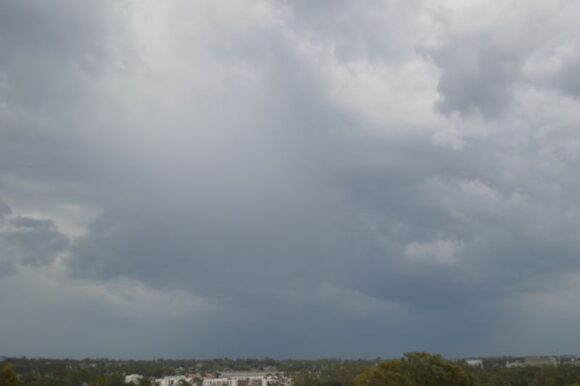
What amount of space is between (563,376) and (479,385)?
16.0 m

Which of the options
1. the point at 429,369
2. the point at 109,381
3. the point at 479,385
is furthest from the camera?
the point at 479,385

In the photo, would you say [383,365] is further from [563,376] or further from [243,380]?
[243,380]

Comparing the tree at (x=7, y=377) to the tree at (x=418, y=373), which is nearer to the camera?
Result: the tree at (x=7, y=377)

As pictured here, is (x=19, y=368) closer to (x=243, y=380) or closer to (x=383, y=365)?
(x=243, y=380)

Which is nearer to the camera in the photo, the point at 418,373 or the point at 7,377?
the point at 7,377

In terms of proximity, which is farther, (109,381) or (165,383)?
(165,383)

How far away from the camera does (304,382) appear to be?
138875mm

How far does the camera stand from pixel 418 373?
81.8m

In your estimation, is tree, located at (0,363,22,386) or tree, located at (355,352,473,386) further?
tree, located at (355,352,473,386)

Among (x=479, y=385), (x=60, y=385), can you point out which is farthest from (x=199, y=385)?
(x=479, y=385)

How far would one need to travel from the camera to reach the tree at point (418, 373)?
8081 centimetres

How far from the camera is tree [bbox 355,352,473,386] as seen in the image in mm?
80812

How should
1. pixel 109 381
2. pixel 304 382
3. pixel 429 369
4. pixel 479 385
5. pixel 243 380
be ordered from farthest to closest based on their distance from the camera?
pixel 243 380 → pixel 304 382 → pixel 479 385 → pixel 109 381 → pixel 429 369

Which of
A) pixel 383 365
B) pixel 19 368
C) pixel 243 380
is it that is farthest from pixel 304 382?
pixel 19 368
